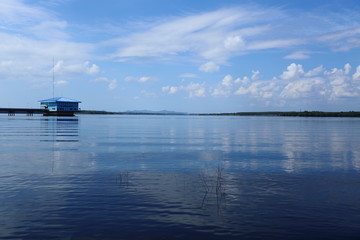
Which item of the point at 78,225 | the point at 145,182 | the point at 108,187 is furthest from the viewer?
the point at 145,182

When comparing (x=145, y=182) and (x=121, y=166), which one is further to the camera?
(x=121, y=166)

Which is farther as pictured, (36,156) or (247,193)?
(36,156)

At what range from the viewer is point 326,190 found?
20.3 metres

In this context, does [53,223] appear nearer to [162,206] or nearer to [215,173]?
[162,206]

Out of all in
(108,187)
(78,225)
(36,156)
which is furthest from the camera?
(36,156)

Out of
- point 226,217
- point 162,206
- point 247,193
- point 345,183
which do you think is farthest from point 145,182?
point 345,183

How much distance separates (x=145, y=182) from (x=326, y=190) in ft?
39.4

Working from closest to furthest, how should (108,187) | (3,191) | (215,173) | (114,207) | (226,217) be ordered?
(226,217)
(114,207)
(3,191)
(108,187)
(215,173)

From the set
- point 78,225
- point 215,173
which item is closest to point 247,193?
point 215,173

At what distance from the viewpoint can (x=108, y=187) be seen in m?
20.6

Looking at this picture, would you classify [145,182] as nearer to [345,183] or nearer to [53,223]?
[53,223]

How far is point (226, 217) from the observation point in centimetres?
1505

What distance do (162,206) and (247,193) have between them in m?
5.79

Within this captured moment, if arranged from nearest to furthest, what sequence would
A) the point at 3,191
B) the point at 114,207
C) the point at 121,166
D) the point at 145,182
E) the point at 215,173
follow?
1. the point at 114,207
2. the point at 3,191
3. the point at 145,182
4. the point at 215,173
5. the point at 121,166
